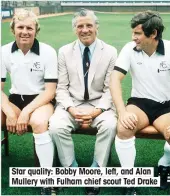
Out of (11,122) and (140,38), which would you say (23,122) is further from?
(140,38)

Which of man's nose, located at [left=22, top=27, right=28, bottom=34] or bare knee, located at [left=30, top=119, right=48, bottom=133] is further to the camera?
man's nose, located at [left=22, top=27, right=28, bottom=34]

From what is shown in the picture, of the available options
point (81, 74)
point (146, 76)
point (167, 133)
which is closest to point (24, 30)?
point (81, 74)

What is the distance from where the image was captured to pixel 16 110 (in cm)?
281

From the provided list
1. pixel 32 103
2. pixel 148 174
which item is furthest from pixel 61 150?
pixel 148 174

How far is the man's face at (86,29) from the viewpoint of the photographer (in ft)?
8.99

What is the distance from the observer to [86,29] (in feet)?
9.04

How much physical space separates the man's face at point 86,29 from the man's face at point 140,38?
33 centimetres

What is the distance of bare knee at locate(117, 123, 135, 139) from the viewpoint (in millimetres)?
2459

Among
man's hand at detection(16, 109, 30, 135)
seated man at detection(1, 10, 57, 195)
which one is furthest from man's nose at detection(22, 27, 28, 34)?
man's hand at detection(16, 109, 30, 135)

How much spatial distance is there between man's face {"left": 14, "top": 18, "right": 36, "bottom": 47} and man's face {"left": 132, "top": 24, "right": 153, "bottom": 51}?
743 mm

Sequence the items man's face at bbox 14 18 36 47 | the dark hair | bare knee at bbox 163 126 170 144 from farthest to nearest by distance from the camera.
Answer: man's face at bbox 14 18 36 47, the dark hair, bare knee at bbox 163 126 170 144

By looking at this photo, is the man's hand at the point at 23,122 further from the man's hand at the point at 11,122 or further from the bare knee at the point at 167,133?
the bare knee at the point at 167,133

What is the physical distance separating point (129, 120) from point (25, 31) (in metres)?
1.00

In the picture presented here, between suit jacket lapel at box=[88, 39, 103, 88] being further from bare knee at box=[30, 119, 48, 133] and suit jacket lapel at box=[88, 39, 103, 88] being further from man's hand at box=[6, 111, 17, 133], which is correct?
man's hand at box=[6, 111, 17, 133]
